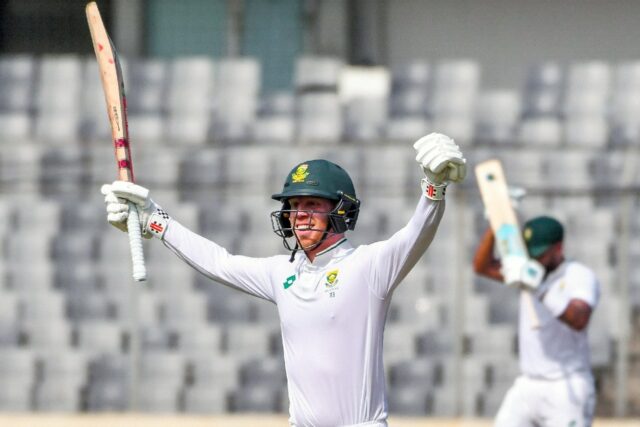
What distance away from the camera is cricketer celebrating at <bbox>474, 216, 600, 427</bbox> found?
668 cm

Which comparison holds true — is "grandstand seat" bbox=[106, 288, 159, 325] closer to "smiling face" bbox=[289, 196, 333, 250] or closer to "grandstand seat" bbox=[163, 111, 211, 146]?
"grandstand seat" bbox=[163, 111, 211, 146]

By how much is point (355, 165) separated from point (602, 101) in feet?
8.62

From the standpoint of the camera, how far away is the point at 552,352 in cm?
680

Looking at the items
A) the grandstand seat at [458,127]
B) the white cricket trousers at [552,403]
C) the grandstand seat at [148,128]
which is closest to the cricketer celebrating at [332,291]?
the white cricket trousers at [552,403]

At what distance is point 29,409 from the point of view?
32.1 ft

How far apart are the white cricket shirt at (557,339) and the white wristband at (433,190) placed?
2588mm

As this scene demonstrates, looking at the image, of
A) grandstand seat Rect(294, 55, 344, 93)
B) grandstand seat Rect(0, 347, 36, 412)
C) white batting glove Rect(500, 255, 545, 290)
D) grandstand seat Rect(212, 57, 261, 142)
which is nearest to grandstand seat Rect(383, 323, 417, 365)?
grandstand seat Rect(0, 347, 36, 412)

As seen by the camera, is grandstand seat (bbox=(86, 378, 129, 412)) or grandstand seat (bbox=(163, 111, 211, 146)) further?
grandstand seat (bbox=(163, 111, 211, 146))

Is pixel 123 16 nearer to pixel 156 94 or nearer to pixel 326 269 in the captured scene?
pixel 156 94

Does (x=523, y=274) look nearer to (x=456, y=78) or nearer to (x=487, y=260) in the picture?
(x=487, y=260)

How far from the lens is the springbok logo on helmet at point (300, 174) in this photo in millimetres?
4582

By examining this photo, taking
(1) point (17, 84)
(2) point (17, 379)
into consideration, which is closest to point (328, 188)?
(2) point (17, 379)

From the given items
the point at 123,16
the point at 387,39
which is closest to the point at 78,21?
the point at 123,16

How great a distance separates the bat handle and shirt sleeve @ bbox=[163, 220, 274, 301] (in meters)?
0.15
